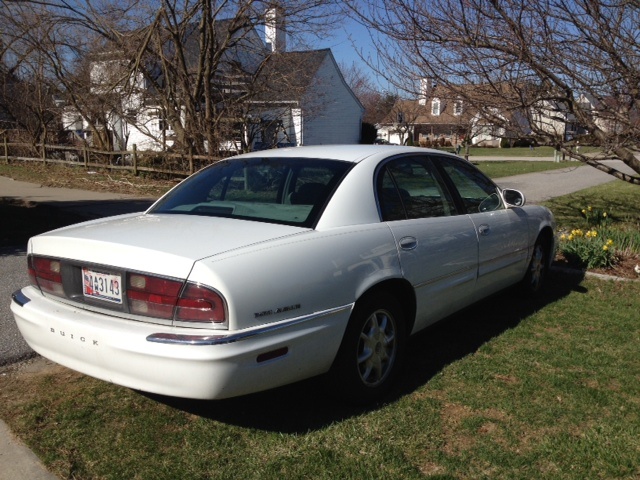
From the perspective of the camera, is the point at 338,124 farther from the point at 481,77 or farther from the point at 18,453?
the point at 18,453

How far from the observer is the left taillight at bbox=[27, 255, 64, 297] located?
329cm

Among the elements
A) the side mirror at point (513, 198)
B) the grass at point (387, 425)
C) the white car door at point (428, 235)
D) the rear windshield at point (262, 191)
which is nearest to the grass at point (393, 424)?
the grass at point (387, 425)

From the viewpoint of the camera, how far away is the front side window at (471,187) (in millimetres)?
4703

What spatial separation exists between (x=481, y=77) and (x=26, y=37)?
15.9 meters

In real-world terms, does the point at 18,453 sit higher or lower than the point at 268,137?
lower

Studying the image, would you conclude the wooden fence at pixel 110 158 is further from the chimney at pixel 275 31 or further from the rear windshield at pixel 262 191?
the rear windshield at pixel 262 191

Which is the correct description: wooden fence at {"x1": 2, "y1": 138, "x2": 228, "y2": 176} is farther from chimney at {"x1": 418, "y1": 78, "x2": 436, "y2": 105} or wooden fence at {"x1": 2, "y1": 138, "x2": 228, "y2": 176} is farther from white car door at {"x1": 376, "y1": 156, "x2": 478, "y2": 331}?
white car door at {"x1": 376, "y1": 156, "x2": 478, "y2": 331}

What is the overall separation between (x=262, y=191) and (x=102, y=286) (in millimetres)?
1300

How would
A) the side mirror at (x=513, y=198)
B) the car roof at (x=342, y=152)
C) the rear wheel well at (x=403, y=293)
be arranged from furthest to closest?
the side mirror at (x=513, y=198) → the car roof at (x=342, y=152) → the rear wheel well at (x=403, y=293)

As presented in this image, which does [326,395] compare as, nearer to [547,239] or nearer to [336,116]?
[547,239]

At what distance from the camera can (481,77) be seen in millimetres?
6742

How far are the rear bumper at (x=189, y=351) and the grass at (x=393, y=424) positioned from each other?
1.24ft

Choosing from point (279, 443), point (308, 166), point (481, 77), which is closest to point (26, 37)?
point (481, 77)

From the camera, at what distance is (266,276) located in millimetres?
2889
